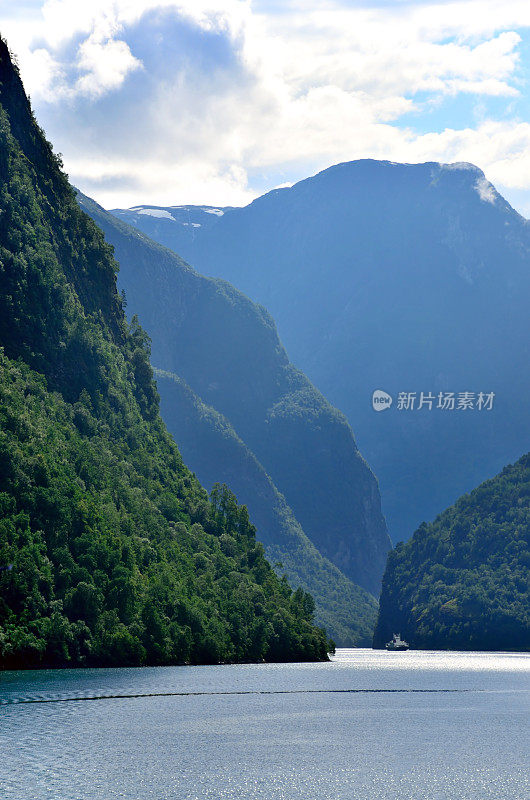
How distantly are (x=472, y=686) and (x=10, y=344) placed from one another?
97.9m

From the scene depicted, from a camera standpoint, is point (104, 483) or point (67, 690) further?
point (104, 483)

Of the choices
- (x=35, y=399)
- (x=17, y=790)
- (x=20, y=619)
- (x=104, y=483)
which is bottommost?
(x=17, y=790)

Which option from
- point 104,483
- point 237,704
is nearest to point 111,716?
point 237,704

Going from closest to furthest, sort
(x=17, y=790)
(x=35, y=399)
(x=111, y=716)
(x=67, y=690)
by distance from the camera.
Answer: (x=17, y=790)
(x=111, y=716)
(x=67, y=690)
(x=35, y=399)

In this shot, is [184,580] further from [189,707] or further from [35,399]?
[189,707]

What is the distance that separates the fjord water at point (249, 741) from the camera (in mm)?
66750

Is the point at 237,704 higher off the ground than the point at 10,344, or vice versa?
the point at 10,344

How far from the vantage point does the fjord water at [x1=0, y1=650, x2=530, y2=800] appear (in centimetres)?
6675

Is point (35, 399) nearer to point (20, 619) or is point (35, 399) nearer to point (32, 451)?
point (32, 451)

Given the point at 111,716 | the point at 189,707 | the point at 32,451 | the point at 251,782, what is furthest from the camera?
the point at 32,451

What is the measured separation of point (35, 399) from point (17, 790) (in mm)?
133340

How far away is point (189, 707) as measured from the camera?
365ft

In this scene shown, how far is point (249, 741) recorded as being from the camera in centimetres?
8619

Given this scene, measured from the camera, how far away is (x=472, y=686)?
160m
